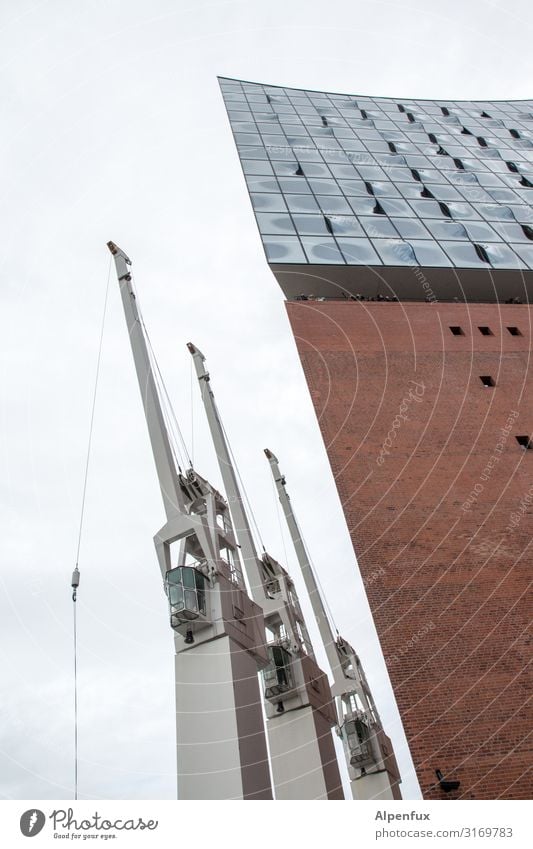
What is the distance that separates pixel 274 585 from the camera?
59.7 feet

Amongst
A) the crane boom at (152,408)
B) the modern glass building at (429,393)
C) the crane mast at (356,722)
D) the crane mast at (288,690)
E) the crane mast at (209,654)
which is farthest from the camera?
the crane mast at (356,722)

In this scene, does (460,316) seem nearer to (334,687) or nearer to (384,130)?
(334,687)

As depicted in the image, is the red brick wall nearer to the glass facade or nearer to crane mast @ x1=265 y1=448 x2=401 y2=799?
the glass facade

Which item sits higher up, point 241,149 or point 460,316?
point 241,149

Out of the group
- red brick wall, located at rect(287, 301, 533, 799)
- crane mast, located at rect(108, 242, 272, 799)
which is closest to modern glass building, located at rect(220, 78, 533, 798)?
red brick wall, located at rect(287, 301, 533, 799)

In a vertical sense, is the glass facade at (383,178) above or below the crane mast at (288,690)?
above

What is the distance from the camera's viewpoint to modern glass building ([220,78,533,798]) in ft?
40.2

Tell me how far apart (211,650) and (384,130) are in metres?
31.0

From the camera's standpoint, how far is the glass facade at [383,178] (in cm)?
2286

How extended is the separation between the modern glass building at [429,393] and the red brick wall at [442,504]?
0.04 metres

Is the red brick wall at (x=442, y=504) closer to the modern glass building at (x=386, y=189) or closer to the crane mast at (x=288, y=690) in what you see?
the modern glass building at (x=386, y=189)

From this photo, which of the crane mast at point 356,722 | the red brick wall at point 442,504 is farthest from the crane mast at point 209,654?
the crane mast at point 356,722

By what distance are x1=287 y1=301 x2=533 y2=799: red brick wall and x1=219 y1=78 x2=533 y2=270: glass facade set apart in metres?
3.33
